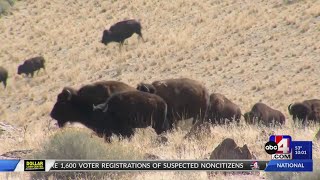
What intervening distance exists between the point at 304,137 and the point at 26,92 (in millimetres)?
28021

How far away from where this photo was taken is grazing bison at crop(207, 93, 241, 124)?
18330 mm

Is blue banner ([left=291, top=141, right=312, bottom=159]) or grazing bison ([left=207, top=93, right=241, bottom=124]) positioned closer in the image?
blue banner ([left=291, top=141, right=312, bottom=159])

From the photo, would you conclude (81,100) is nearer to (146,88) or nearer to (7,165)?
(146,88)

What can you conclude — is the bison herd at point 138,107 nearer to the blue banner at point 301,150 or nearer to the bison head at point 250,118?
the bison head at point 250,118

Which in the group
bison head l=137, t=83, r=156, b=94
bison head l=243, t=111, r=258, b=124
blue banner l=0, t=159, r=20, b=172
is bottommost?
bison head l=243, t=111, r=258, b=124

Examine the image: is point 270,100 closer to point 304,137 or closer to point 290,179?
point 304,137

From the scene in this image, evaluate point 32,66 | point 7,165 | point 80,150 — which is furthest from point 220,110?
point 32,66

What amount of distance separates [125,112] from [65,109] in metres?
1.91

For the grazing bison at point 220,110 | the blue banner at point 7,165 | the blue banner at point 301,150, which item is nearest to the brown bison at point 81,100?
the grazing bison at point 220,110

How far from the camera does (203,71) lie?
120 feet

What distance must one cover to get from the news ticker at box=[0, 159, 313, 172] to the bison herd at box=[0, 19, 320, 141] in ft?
14.3

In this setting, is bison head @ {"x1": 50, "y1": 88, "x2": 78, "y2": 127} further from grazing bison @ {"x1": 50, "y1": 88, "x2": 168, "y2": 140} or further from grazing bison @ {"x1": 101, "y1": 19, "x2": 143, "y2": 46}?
grazing bison @ {"x1": 101, "y1": 19, "x2": 143, "y2": 46}

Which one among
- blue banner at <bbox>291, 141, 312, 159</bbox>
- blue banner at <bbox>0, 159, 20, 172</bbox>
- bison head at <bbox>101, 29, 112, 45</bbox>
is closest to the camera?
blue banner at <bbox>291, 141, 312, 159</bbox>

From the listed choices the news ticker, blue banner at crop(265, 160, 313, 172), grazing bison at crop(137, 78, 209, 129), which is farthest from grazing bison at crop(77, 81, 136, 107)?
blue banner at crop(265, 160, 313, 172)
